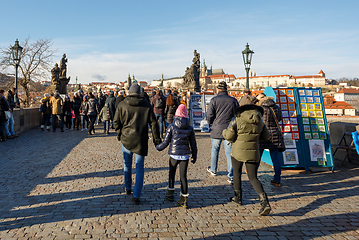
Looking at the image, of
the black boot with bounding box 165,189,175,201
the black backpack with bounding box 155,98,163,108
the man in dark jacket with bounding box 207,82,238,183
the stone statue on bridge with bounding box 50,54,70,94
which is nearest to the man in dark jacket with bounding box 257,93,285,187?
the man in dark jacket with bounding box 207,82,238,183

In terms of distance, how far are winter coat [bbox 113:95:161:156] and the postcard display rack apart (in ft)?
13.2

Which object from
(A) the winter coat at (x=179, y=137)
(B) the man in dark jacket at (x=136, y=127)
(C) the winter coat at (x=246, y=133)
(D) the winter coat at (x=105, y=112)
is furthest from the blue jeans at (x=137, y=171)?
(D) the winter coat at (x=105, y=112)

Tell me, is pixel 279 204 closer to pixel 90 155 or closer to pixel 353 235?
pixel 353 235

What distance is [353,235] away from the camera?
3812mm

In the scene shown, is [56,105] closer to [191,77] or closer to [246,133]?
[246,133]

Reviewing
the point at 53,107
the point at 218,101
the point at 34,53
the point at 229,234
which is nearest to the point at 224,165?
the point at 218,101

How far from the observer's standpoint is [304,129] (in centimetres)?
765

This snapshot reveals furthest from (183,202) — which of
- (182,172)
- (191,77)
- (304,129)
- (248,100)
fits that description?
(191,77)

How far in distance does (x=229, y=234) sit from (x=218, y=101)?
10.4 ft

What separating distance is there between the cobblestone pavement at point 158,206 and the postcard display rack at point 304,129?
1.27 feet

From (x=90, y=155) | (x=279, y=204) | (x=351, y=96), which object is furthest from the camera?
(x=351, y=96)

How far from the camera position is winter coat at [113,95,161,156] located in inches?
191

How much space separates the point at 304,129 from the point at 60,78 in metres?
19.9

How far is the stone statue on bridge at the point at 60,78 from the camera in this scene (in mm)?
22253
